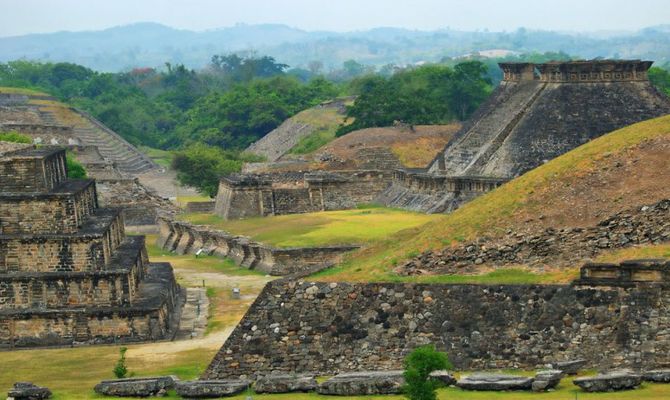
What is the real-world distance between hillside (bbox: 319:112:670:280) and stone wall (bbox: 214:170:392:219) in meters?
28.1

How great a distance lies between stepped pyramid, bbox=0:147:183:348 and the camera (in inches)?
1328

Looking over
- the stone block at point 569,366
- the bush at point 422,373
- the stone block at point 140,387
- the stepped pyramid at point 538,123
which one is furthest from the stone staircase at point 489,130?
the bush at point 422,373

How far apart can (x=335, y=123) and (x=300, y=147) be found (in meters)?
6.66

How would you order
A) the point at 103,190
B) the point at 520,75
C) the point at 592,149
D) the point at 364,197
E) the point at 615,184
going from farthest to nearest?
the point at 103,190 → the point at 364,197 → the point at 520,75 → the point at 592,149 → the point at 615,184

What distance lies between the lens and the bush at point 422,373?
65.5ft

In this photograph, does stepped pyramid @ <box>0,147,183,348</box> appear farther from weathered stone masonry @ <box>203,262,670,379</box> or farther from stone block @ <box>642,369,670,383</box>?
stone block @ <box>642,369,670,383</box>

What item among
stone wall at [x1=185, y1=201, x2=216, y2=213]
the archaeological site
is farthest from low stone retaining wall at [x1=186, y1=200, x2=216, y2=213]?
the archaeological site

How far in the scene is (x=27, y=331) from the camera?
33656 mm

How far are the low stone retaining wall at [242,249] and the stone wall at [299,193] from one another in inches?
85.3

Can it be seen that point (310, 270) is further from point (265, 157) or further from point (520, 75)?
point (265, 157)

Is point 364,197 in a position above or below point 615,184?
below

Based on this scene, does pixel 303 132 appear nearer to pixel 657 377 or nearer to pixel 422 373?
pixel 657 377

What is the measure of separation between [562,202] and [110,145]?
6969 centimetres

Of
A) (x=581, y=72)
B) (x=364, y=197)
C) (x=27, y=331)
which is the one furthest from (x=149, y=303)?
(x=364, y=197)
